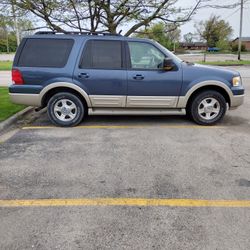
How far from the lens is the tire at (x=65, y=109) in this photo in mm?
6375

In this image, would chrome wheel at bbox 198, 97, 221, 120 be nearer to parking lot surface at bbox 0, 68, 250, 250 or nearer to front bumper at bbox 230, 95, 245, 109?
front bumper at bbox 230, 95, 245, 109

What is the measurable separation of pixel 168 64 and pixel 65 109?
2344 mm

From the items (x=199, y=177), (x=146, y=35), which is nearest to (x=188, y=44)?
(x=146, y=35)

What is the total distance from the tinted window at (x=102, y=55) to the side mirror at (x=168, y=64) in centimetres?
92

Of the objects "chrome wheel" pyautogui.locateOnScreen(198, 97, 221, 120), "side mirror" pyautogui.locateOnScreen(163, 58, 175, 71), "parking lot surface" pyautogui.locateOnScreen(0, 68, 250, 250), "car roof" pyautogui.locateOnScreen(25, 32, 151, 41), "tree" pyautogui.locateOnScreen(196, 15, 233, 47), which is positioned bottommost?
"parking lot surface" pyautogui.locateOnScreen(0, 68, 250, 250)

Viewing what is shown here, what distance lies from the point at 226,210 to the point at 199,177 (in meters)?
0.82

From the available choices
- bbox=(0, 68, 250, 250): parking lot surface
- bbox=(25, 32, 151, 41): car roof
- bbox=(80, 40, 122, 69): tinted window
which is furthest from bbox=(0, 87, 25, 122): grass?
bbox=(80, 40, 122, 69): tinted window

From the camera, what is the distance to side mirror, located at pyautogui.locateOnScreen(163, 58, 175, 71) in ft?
20.2

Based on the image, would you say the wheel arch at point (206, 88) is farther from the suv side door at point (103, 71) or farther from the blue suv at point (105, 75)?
the suv side door at point (103, 71)

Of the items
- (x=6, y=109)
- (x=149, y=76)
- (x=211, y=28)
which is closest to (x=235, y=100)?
(x=149, y=76)

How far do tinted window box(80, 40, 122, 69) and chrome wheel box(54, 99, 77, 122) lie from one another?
0.84 metres

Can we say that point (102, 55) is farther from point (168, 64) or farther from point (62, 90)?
point (168, 64)

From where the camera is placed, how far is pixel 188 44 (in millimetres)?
97125

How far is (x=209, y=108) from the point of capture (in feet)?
21.3
